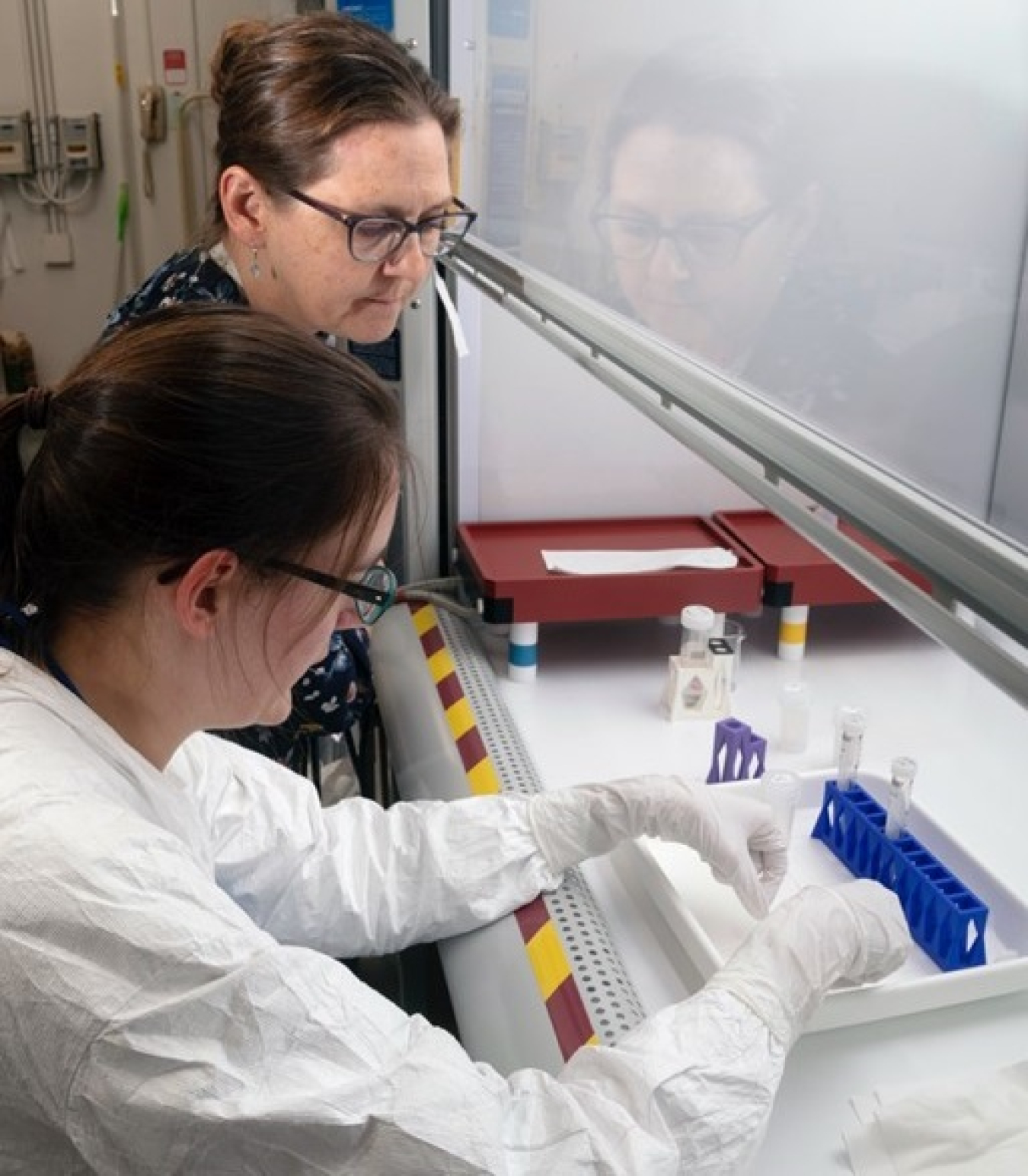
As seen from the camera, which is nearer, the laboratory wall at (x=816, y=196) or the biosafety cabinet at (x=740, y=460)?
the biosafety cabinet at (x=740, y=460)

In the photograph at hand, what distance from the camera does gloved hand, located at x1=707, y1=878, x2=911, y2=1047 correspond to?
0.89m

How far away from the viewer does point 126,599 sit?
0.79m

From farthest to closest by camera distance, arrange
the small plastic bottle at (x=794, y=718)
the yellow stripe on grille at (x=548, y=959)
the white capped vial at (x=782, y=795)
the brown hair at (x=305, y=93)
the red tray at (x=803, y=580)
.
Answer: the red tray at (x=803, y=580) → the small plastic bottle at (x=794, y=718) → the brown hair at (x=305, y=93) → the white capped vial at (x=782, y=795) → the yellow stripe on grille at (x=548, y=959)

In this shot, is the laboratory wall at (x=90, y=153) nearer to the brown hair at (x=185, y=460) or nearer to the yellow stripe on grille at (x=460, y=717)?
the yellow stripe on grille at (x=460, y=717)

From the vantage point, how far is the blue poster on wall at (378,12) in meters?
1.82

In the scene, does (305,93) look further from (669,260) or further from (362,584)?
(362,584)

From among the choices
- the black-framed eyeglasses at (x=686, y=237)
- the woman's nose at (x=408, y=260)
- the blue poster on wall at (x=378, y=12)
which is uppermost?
the blue poster on wall at (x=378, y=12)

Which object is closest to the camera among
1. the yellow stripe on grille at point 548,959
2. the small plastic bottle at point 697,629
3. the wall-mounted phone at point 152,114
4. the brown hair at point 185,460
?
the brown hair at point 185,460

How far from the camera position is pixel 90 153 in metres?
3.98

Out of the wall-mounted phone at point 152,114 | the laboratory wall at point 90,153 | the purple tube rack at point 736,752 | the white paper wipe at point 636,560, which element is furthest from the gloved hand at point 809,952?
the wall-mounted phone at point 152,114

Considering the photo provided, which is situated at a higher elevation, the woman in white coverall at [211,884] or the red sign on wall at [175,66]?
the red sign on wall at [175,66]

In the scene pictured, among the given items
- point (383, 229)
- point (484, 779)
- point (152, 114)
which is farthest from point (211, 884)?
point (152, 114)

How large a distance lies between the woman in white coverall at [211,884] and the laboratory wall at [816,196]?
454 millimetres

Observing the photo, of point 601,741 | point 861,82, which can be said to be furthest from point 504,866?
point 861,82
